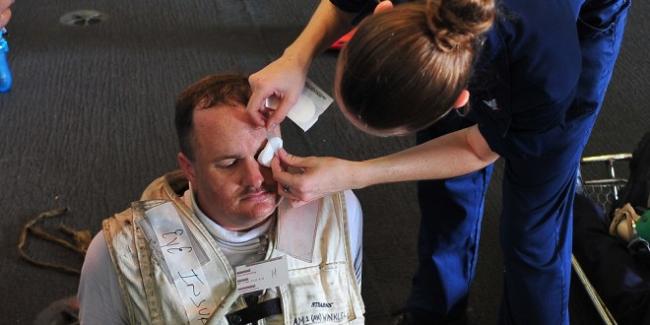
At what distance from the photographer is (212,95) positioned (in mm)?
1347

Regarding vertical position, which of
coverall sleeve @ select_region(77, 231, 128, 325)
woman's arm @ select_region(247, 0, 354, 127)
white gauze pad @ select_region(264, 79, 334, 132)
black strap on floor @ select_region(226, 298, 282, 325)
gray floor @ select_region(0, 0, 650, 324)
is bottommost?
gray floor @ select_region(0, 0, 650, 324)

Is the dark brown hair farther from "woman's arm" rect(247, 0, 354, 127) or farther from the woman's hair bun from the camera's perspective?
"woman's arm" rect(247, 0, 354, 127)

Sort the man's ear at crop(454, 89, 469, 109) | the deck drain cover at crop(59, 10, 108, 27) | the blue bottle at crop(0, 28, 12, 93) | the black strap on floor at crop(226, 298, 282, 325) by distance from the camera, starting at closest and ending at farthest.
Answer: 1. the man's ear at crop(454, 89, 469, 109)
2. the black strap on floor at crop(226, 298, 282, 325)
3. the blue bottle at crop(0, 28, 12, 93)
4. the deck drain cover at crop(59, 10, 108, 27)

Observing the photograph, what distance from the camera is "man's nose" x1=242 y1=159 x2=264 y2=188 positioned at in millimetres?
1330

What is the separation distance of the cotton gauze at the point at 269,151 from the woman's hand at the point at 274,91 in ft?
0.11

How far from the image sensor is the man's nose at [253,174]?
133 cm

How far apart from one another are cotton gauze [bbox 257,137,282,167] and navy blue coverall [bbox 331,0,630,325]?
1.20 feet

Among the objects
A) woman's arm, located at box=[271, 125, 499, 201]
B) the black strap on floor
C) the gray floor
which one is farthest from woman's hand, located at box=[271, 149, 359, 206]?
the gray floor

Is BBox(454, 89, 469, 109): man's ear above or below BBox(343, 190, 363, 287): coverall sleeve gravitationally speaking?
above

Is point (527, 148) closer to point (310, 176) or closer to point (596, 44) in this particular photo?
point (596, 44)

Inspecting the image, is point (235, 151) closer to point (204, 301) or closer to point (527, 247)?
point (204, 301)

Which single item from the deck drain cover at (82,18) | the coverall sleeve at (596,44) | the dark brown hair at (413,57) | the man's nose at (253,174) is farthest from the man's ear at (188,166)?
the deck drain cover at (82,18)

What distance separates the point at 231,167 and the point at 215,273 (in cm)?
23

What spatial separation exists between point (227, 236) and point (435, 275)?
2.31 feet
